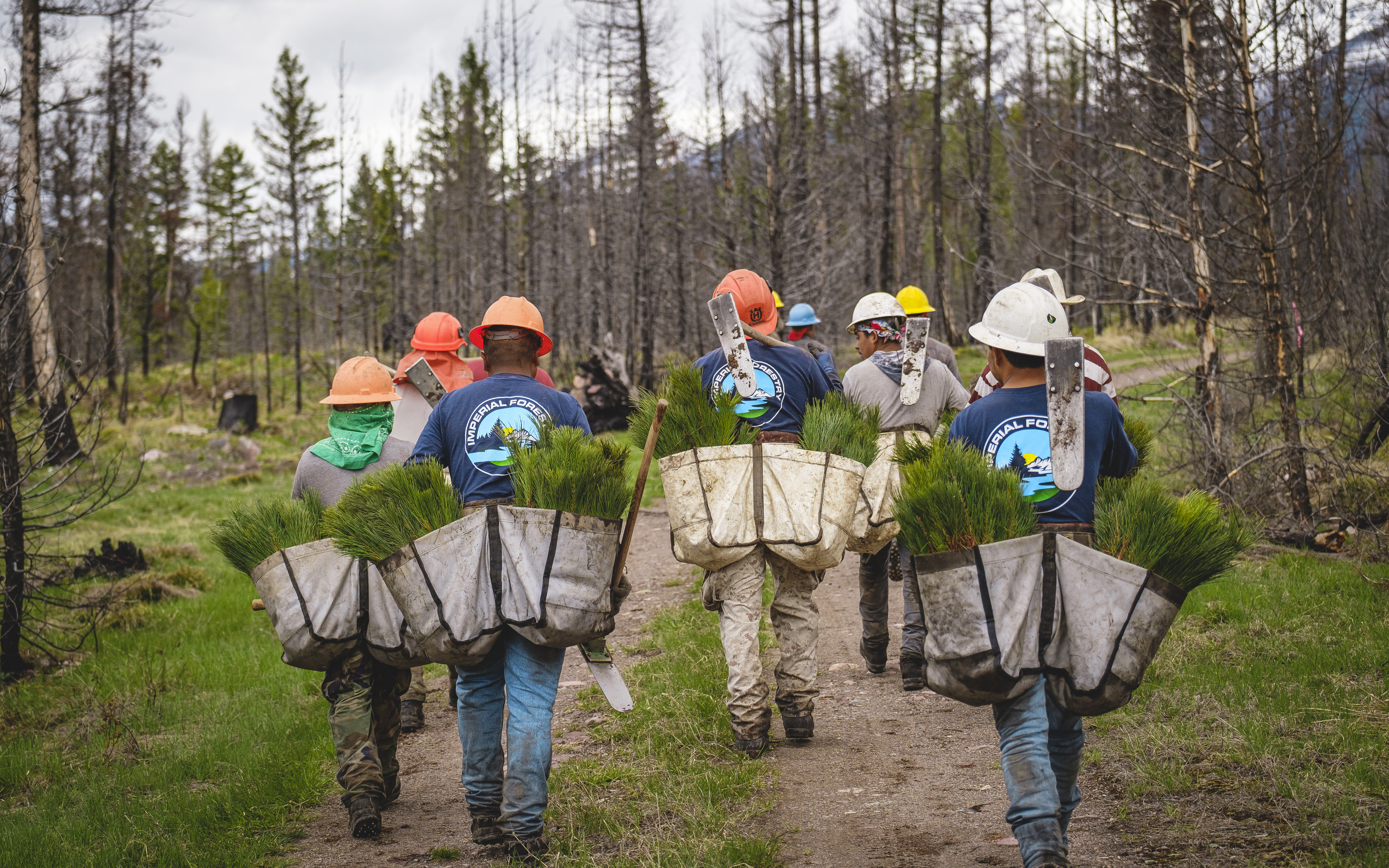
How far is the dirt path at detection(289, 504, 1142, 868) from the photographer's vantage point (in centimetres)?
376

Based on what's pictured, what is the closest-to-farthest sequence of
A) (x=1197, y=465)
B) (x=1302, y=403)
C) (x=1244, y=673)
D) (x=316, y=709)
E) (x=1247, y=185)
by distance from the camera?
1. (x=1244, y=673)
2. (x=316, y=709)
3. (x=1247, y=185)
4. (x=1197, y=465)
5. (x=1302, y=403)

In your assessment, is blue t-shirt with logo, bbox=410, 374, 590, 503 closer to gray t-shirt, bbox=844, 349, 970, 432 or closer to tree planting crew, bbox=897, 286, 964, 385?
gray t-shirt, bbox=844, 349, 970, 432

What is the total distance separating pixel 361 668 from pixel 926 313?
577 cm

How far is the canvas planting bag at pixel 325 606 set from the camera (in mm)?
4082

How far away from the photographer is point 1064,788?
3324 millimetres

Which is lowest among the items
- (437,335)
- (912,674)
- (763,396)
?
(912,674)

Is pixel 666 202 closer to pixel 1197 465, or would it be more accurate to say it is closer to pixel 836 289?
pixel 836 289

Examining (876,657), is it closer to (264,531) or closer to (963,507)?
(963,507)

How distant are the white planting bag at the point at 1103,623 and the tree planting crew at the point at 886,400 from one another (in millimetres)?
2668

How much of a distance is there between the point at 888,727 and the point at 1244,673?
1.97m

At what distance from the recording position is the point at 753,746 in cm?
484

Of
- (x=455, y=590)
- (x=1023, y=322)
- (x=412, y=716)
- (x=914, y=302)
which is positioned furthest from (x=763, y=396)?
(x=914, y=302)

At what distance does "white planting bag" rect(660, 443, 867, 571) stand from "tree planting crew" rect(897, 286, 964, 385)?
6.78 feet

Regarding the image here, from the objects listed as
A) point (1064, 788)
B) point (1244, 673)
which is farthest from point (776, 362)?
point (1244, 673)
